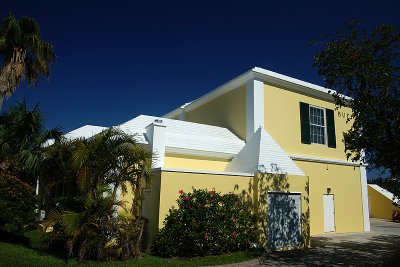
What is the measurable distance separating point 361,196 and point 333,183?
2441 millimetres

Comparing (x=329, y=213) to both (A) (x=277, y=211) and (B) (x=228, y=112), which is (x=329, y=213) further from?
(B) (x=228, y=112)

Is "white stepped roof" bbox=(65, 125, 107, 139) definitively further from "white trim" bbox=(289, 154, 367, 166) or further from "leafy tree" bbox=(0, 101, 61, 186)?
"white trim" bbox=(289, 154, 367, 166)

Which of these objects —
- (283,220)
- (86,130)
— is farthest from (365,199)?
(86,130)

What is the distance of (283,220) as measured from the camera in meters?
12.2

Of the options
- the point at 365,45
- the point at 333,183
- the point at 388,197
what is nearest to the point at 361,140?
the point at 365,45

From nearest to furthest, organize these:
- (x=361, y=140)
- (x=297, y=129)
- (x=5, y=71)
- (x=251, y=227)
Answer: (x=361, y=140) → (x=251, y=227) → (x=5, y=71) → (x=297, y=129)

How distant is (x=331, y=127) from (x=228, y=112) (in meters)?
5.74

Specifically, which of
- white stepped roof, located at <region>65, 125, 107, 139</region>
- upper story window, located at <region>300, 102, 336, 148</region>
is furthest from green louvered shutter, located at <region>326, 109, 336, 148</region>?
white stepped roof, located at <region>65, 125, 107, 139</region>

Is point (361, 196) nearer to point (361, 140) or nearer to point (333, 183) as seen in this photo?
point (333, 183)

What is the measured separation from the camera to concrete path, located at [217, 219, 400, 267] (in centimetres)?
965

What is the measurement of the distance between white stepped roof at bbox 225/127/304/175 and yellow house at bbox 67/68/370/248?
0.05 m

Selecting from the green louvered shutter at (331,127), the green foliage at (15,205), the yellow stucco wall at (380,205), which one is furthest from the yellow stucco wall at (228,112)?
the yellow stucco wall at (380,205)

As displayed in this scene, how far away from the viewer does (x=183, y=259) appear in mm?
9477

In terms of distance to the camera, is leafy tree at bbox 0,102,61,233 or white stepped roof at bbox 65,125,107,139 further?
white stepped roof at bbox 65,125,107,139
